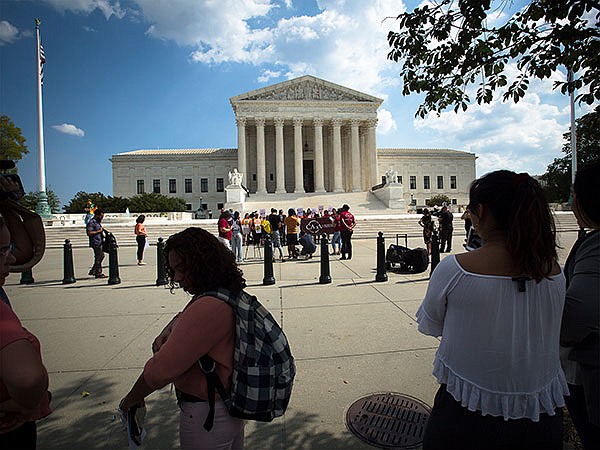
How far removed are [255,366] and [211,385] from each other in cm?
25

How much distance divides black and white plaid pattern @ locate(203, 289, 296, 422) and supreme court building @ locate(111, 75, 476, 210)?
154 ft

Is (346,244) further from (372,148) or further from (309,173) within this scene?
(309,173)

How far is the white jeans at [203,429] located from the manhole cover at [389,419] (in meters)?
1.40

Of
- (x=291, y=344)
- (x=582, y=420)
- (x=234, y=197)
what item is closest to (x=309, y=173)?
(x=234, y=197)

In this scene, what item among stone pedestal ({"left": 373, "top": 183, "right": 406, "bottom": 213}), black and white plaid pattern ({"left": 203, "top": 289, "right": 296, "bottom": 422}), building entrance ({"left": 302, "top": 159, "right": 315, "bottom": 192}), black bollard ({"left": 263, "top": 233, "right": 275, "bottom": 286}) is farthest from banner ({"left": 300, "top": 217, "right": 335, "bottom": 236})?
building entrance ({"left": 302, "top": 159, "right": 315, "bottom": 192})

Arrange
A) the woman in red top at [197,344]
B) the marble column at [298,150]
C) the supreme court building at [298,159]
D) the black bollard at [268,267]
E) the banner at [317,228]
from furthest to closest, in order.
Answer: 1. the marble column at [298,150]
2. the supreme court building at [298,159]
3. the banner at [317,228]
4. the black bollard at [268,267]
5. the woman in red top at [197,344]

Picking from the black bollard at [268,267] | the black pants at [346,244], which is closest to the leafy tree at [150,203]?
the black pants at [346,244]

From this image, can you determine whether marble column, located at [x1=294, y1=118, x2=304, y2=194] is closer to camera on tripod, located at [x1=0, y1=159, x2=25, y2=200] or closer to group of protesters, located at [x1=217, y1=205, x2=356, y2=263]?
group of protesters, located at [x1=217, y1=205, x2=356, y2=263]

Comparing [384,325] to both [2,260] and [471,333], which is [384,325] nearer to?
[471,333]

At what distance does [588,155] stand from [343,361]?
5655 centimetres

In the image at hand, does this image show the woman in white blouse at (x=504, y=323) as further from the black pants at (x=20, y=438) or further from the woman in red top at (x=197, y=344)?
the black pants at (x=20, y=438)

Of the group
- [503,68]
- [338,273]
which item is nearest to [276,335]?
[503,68]

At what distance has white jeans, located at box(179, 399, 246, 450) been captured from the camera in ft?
6.03

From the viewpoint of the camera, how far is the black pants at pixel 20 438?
1.58 m
